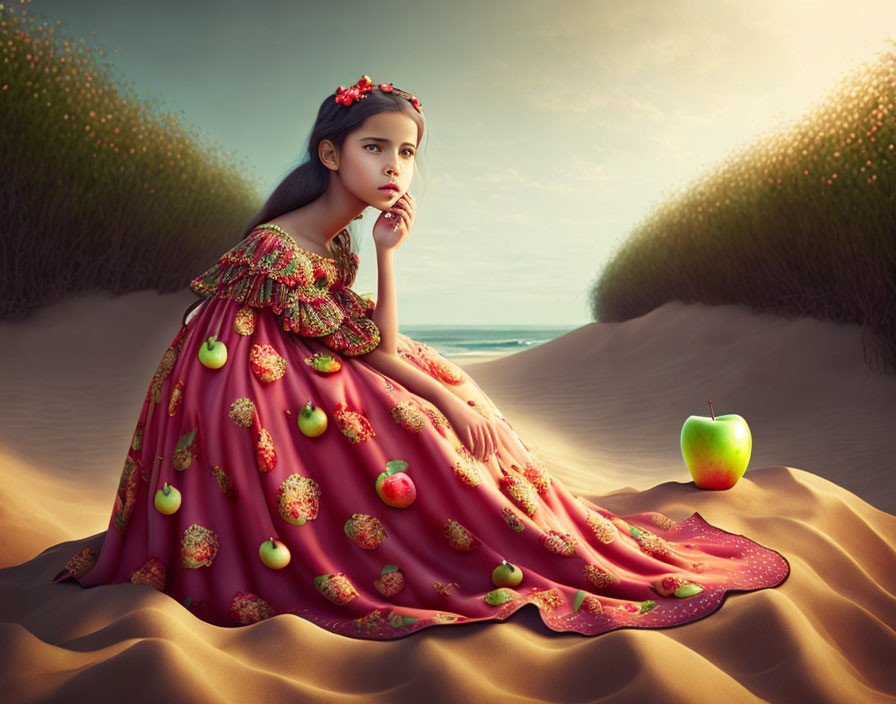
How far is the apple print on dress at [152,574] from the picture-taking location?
171cm

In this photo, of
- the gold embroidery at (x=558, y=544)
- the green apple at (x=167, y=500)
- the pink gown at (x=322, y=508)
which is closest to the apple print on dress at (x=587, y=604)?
the pink gown at (x=322, y=508)

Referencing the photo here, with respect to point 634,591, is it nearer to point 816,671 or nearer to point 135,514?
point 816,671

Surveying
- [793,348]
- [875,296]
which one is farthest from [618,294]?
[875,296]

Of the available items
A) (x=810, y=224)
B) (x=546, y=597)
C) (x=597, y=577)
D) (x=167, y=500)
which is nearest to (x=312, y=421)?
(x=167, y=500)

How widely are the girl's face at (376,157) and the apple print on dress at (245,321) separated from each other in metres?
0.44

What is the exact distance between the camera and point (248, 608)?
164 centimetres

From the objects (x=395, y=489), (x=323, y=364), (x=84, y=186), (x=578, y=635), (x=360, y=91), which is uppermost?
(x=84, y=186)

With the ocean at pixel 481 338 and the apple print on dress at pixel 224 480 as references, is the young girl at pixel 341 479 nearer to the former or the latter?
the apple print on dress at pixel 224 480

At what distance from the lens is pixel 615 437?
5770 mm

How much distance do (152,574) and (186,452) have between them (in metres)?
0.31

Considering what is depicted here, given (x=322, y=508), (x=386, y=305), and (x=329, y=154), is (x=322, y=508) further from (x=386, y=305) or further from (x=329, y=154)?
(x=329, y=154)

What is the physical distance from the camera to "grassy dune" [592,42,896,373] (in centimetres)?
512

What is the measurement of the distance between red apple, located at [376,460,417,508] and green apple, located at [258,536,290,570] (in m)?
0.27

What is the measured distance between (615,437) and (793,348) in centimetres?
178
